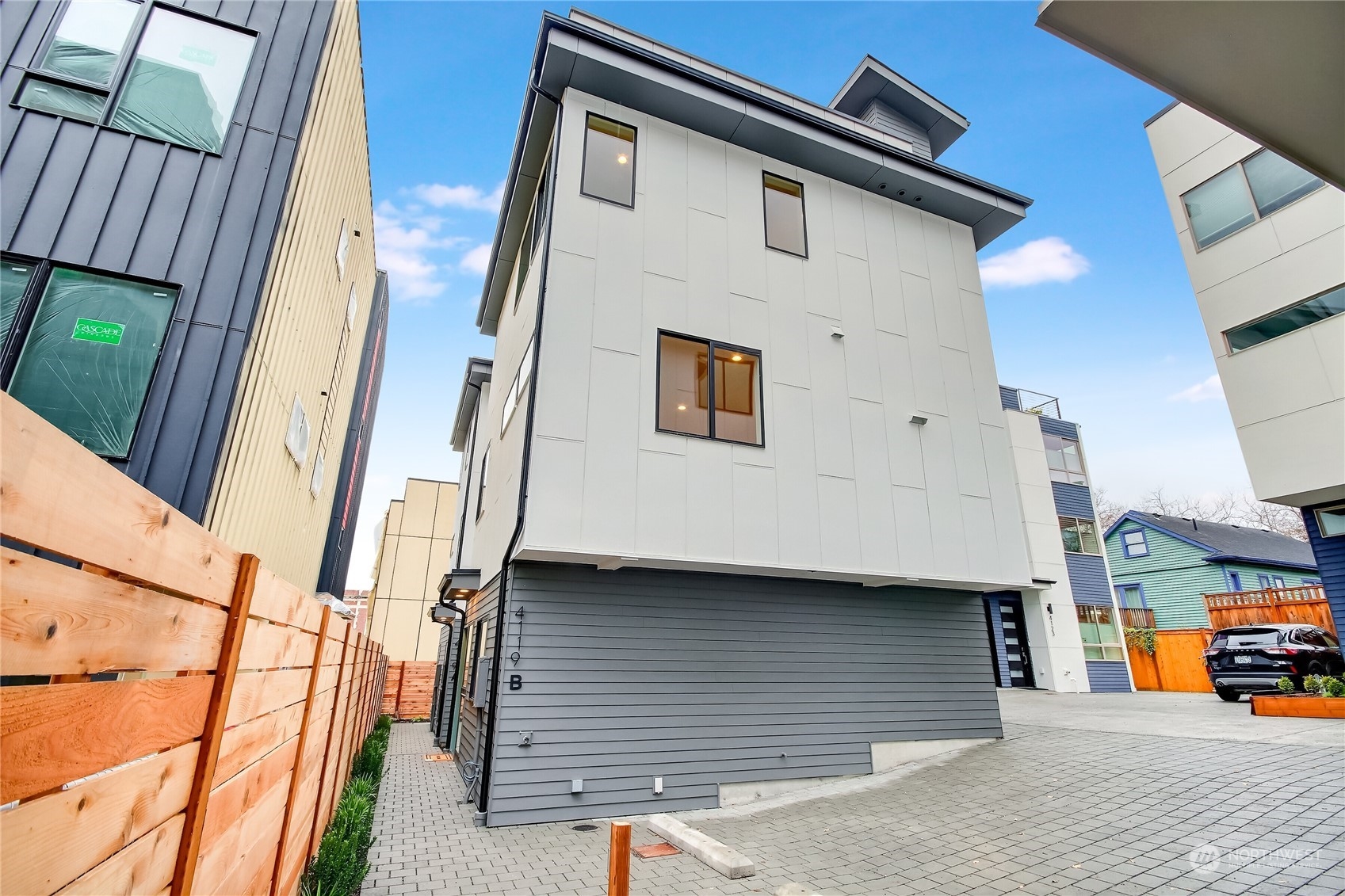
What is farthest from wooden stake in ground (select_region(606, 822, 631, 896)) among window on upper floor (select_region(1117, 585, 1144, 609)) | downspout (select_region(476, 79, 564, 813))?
window on upper floor (select_region(1117, 585, 1144, 609))

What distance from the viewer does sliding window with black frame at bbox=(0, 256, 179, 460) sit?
4641 millimetres

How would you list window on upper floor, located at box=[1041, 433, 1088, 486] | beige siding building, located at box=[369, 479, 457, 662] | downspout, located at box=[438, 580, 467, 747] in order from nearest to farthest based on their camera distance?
1. downspout, located at box=[438, 580, 467, 747]
2. window on upper floor, located at box=[1041, 433, 1088, 486]
3. beige siding building, located at box=[369, 479, 457, 662]

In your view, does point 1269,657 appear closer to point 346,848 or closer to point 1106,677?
point 1106,677

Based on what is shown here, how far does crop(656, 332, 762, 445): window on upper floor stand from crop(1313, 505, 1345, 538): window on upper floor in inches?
382

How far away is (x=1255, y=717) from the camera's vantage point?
958cm

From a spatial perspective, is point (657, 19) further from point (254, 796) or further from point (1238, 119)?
point (254, 796)

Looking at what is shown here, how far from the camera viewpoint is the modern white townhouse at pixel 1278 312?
919 centimetres

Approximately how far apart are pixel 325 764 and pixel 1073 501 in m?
21.5

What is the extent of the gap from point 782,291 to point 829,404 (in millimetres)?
1835

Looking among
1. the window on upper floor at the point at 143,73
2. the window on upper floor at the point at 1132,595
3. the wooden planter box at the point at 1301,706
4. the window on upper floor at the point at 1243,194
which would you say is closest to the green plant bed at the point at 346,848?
the window on upper floor at the point at 143,73

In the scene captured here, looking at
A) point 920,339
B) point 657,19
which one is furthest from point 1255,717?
point 657,19

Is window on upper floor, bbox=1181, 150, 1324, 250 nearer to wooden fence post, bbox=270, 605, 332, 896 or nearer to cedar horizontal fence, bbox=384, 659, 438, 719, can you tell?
wooden fence post, bbox=270, 605, 332, 896

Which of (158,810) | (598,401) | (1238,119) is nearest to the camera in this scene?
(158,810)

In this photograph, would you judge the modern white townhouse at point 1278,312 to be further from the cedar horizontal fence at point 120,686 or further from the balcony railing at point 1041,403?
the cedar horizontal fence at point 120,686
